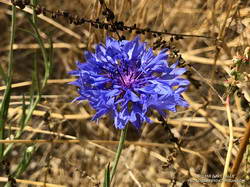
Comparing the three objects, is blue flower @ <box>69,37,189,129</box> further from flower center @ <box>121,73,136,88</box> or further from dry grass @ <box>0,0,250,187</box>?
dry grass @ <box>0,0,250,187</box>

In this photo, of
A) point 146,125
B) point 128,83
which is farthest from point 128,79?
point 146,125

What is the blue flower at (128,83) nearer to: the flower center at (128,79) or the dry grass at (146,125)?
the flower center at (128,79)

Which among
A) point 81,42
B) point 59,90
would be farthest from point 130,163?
point 81,42

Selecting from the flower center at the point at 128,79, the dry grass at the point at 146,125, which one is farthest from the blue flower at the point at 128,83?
the dry grass at the point at 146,125

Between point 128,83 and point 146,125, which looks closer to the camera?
point 128,83

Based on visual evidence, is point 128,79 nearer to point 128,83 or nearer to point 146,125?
point 128,83
